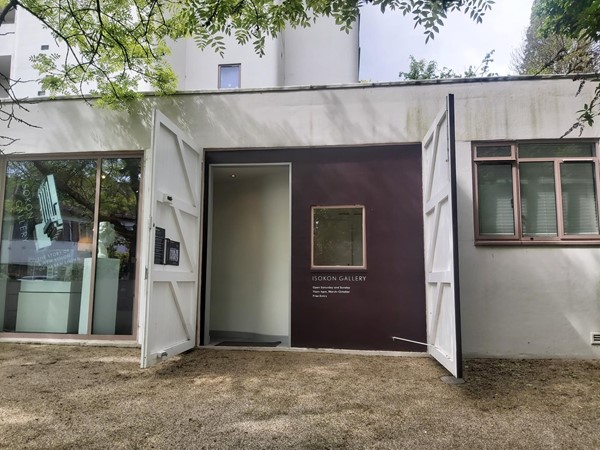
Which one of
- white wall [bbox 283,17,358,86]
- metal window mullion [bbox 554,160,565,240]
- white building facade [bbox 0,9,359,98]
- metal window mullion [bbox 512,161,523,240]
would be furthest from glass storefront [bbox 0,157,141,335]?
white wall [bbox 283,17,358,86]

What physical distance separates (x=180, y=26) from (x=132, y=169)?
2.29 metres

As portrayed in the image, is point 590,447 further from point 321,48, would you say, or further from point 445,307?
point 321,48

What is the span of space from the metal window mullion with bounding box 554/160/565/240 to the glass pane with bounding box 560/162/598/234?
0.20 ft

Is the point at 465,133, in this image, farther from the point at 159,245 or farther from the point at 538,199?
the point at 159,245

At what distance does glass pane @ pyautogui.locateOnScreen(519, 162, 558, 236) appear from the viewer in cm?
589

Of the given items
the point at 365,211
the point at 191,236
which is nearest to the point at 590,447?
the point at 365,211

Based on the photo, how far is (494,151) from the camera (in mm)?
6039

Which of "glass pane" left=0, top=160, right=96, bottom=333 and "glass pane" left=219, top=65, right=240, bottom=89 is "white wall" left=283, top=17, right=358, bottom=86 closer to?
"glass pane" left=219, top=65, right=240, bottom=89

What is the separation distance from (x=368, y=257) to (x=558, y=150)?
2934 millimetres

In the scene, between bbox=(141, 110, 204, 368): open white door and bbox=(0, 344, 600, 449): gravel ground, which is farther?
bbox=(141, 110, 204, 368): open white door

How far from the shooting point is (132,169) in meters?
6.66

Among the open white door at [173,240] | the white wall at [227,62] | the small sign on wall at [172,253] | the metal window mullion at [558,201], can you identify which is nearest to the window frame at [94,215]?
the open white door at [173,240]

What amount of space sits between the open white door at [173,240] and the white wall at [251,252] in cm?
116

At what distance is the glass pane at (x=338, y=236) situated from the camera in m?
6.13
